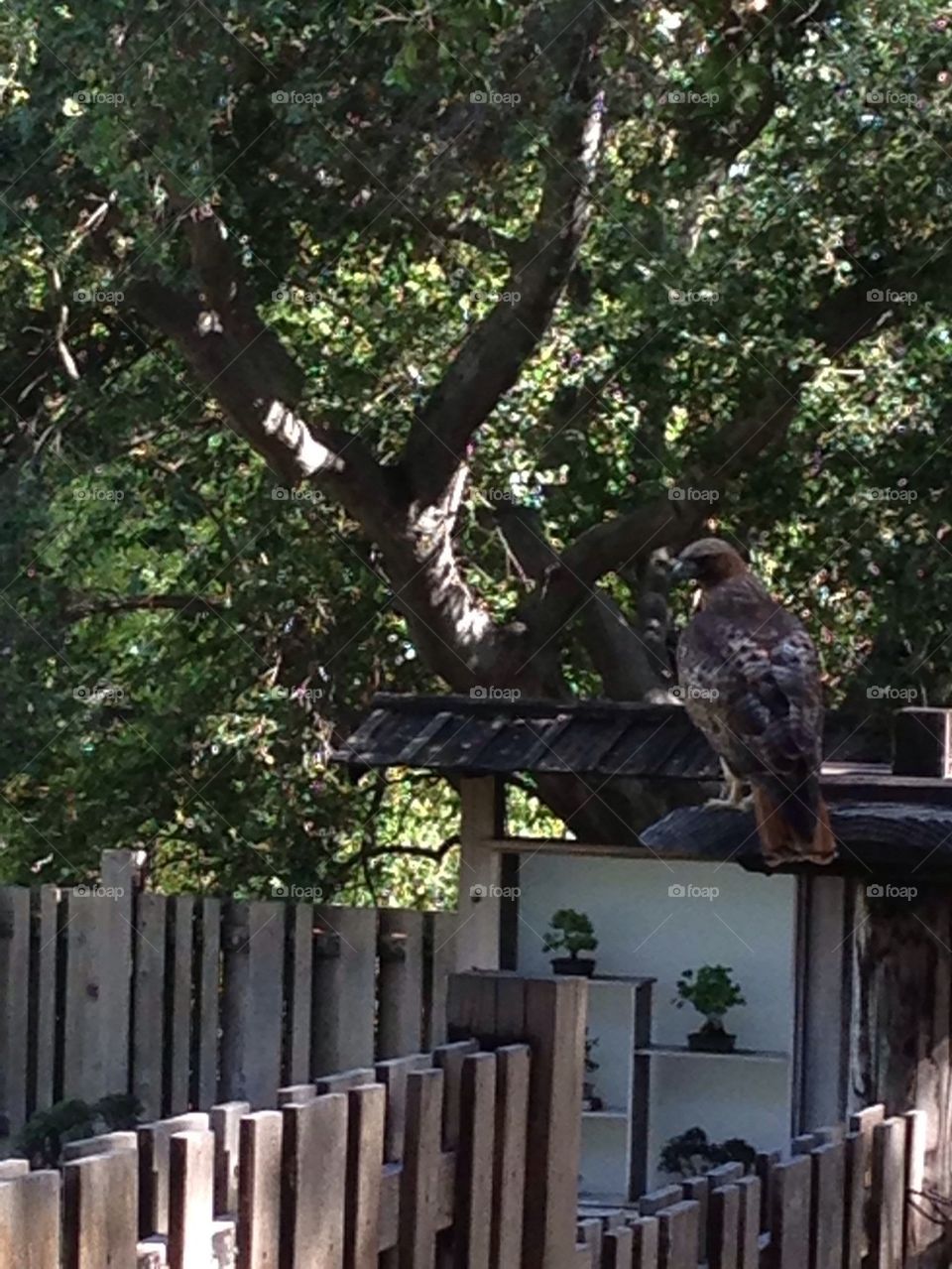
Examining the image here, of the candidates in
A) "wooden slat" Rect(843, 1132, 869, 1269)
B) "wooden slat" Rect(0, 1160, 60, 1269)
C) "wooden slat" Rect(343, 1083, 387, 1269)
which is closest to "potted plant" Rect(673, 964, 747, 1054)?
"wooden slat" Rect(843, 1132, 869, 1269)

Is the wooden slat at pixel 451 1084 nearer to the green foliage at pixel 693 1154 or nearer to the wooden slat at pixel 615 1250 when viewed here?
the wooden slat at pixel 615 1250

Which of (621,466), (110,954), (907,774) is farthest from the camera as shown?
(621,466)

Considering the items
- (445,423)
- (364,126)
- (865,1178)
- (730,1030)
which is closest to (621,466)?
(445,423)

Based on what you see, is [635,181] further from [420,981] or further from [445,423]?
[420,981]

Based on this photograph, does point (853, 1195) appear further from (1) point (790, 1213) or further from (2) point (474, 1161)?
(2) point (474, 1161)

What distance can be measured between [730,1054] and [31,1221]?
23.0 ft

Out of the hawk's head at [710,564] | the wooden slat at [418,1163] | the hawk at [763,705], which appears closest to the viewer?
the wooden slat at [418,1163]

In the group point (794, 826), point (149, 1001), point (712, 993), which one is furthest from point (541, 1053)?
point (149, 1001)

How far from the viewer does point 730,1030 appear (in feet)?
29.7

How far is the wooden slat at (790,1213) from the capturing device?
3.67 metres

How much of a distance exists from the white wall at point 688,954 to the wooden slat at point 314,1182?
249 inches

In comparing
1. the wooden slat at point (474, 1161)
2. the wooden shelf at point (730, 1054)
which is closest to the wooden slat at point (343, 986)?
the wooden shelf at point (730, 1054)

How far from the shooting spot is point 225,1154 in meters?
2.43

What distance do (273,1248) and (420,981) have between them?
21.3ft
